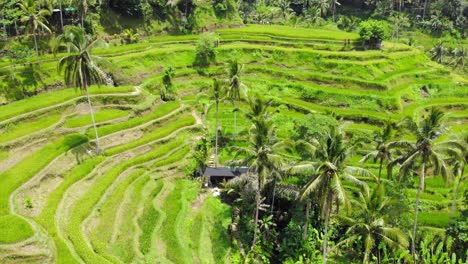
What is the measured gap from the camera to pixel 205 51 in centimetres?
7056

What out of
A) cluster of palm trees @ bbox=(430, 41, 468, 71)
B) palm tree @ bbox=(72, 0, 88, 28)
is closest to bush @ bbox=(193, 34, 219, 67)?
palm tree @ bbox=(72, 0, 88, 28)

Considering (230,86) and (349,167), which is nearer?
(349,167)

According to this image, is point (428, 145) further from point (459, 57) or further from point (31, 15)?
point (459, 57)

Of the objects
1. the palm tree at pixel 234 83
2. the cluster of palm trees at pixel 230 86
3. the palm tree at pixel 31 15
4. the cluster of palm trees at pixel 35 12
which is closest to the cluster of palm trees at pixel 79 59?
the cluster of palm trees at pixel 230 86

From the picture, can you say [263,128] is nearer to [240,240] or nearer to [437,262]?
[240,240]

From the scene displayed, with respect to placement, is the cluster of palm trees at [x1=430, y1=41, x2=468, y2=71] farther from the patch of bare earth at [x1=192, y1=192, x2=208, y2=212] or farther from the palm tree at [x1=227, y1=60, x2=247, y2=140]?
the patch of bare earth at [x1=192, y1=192, x2=208, y2=212]

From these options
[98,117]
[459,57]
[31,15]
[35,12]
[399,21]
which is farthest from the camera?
[399,21]

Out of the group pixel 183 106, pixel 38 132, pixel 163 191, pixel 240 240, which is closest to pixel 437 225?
pixel 240 240

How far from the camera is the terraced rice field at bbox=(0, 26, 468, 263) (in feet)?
118

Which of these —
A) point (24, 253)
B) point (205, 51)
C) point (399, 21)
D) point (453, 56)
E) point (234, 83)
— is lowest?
point (24, 253)

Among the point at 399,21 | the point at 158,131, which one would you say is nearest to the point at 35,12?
the point at 158,131

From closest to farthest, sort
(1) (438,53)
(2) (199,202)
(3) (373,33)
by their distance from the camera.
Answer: (2) (199,202), (3) (373,33), (1) (438,53)

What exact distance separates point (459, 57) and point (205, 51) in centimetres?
6522

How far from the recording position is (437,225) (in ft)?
139
